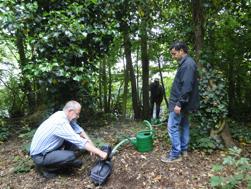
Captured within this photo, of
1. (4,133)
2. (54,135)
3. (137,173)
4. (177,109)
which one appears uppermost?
(177,109)

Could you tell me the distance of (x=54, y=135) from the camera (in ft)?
14.4

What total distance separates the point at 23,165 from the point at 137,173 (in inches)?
74.3

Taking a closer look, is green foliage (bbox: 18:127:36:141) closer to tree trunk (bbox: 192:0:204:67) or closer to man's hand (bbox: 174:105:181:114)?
man's hand (bbox: 174:105:181:114)

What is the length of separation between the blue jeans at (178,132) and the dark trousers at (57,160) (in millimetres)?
1480

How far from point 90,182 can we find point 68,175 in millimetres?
426

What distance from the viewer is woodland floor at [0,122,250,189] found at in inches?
166

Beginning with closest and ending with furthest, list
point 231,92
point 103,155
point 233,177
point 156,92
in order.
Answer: point 233,177
point 103,155
point 231,92
point 156,92

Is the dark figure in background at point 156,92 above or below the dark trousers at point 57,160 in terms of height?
above

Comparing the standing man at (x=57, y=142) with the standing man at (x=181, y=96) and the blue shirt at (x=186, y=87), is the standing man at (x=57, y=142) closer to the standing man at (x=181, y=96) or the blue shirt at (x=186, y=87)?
the standing man at (x=181, y=96)

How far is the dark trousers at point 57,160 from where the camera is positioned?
4336 millimetres

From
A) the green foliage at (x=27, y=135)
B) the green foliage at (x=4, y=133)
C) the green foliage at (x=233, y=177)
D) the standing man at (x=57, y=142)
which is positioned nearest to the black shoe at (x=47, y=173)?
the standing man at (x=57, y=142)

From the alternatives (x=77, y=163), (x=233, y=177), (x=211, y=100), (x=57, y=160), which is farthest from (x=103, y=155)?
(x=211, y=100)

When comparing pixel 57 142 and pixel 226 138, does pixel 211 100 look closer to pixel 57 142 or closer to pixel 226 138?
pixel 226 138

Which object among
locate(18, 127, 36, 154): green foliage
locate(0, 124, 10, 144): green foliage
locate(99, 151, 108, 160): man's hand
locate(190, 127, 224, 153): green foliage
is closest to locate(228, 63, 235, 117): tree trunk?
locate(190, 127, 224, 153): green foliage
